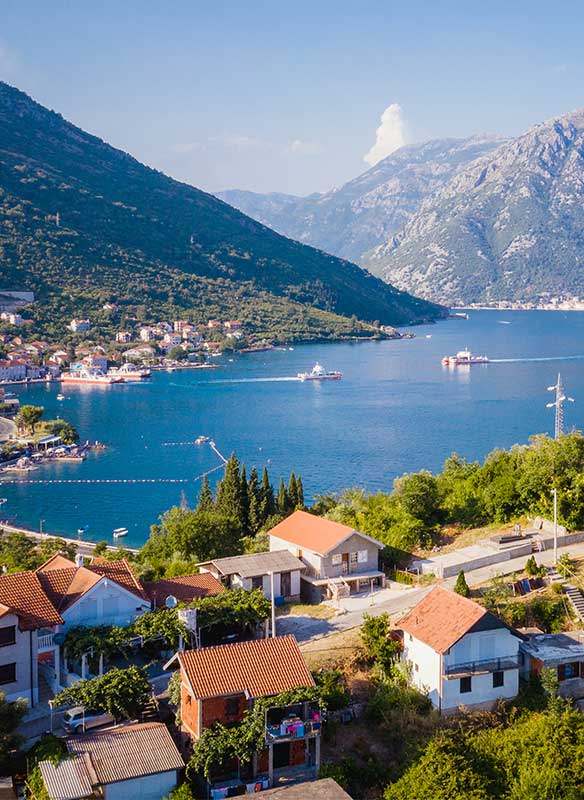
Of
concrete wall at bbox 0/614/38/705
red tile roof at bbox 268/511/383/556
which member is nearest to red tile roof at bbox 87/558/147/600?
concrete wall at bbox 0/614/38/705

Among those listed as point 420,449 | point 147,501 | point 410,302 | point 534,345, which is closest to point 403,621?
point 147,501

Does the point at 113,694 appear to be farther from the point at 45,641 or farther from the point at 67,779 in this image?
the point at 45,641

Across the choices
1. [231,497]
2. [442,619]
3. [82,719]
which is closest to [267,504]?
[231,497]

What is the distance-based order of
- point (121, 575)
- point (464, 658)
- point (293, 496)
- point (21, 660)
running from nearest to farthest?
point (21, 660) → point (464, 658) → point (121, 575) → point (293, 496)

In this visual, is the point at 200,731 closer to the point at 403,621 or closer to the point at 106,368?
the point at 403,621

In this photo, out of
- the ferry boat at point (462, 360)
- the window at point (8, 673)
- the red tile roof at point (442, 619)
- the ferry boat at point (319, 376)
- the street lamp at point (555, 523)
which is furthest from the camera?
the ferry boat at point (462, 360)

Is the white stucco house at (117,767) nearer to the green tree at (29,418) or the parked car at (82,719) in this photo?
the parked car at (82,719)

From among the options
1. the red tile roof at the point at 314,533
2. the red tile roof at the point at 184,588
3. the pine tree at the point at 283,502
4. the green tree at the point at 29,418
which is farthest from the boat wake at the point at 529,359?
the red tile roof at the point at 184,588
